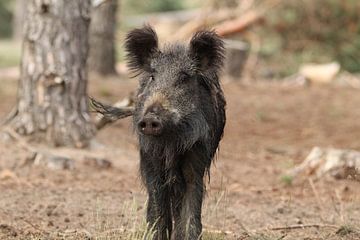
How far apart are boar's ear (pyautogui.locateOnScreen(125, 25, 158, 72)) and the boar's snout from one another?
0.84 metres

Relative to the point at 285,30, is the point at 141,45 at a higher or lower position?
lower

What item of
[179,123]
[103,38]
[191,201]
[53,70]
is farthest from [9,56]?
[179,123]

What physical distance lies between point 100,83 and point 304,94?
4265 mm

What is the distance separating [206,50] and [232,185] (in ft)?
12.7

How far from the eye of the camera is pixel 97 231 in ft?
20.0

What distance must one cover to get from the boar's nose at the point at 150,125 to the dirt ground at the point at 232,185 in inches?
38.7

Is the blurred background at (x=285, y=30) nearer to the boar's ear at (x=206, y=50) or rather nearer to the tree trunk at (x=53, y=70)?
the tree trunk at (x=53, y=70)

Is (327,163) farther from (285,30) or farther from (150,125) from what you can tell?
(285,30)

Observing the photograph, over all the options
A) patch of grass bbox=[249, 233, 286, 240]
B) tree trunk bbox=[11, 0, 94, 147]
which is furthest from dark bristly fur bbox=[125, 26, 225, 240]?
tree trunk bbox=[11, 0, 94, 147]

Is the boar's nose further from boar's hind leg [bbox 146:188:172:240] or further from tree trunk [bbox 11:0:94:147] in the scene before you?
tree trunk [bbox 11:0:94:147]

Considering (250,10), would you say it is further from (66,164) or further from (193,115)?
(193,115)

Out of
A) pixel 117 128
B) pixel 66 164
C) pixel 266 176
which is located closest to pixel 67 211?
pixel 66 164

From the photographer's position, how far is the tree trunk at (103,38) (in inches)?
631

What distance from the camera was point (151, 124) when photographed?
5109mm
